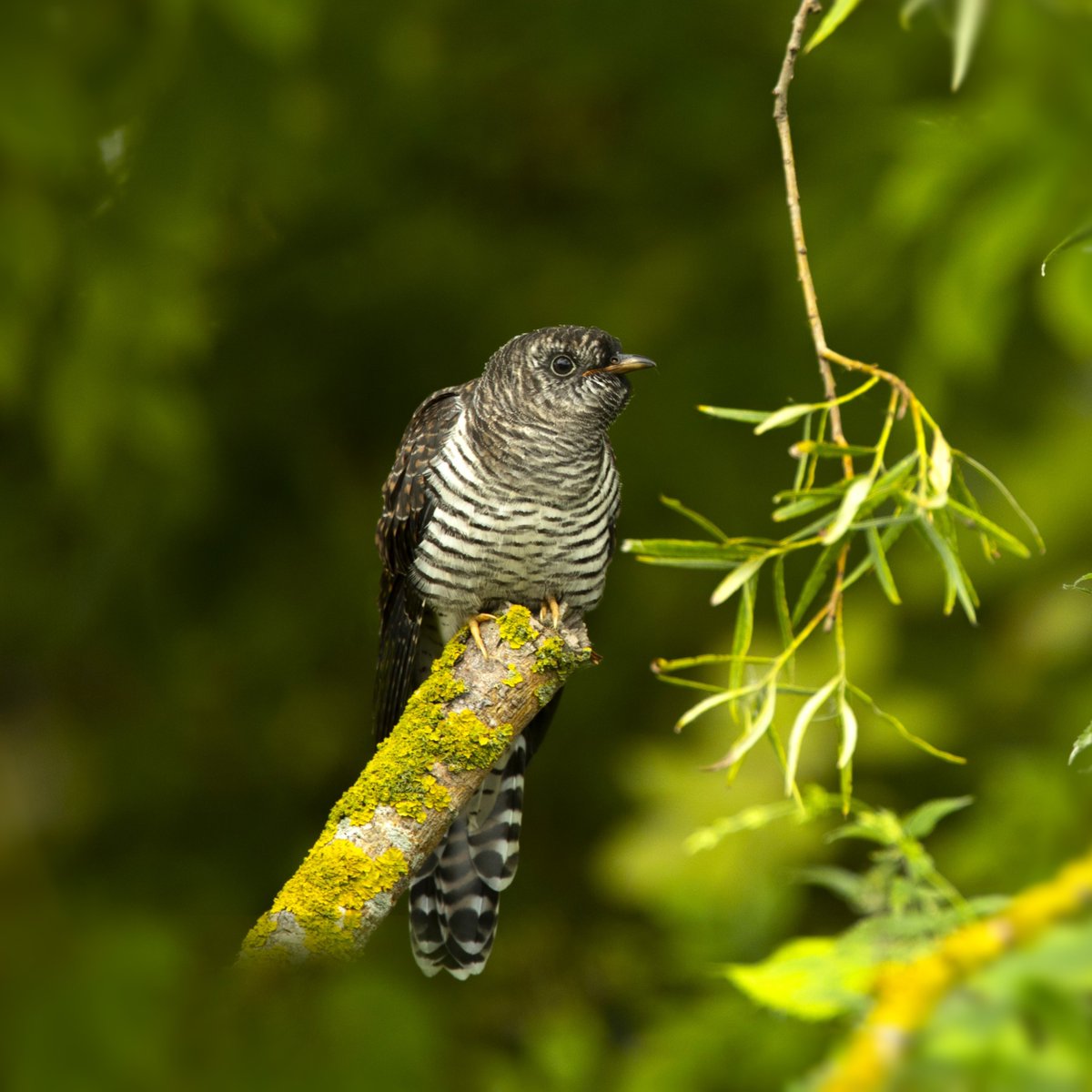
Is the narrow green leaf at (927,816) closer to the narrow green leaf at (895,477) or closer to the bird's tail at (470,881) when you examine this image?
the narrow green leaf at (895,477)

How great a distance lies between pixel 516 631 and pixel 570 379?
787mm

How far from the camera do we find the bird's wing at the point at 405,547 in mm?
2893

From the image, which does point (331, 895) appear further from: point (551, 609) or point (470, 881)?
point (470, 881)

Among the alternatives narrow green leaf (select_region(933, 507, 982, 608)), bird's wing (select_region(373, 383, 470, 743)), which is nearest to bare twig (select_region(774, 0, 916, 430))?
narrow green leaf (select_region(933, 507, 982, 608))

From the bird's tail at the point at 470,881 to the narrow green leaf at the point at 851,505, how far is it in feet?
6.30

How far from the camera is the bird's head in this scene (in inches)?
108

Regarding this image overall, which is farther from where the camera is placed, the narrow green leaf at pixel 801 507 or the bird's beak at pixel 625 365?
the bird's beak at pixel 625 365

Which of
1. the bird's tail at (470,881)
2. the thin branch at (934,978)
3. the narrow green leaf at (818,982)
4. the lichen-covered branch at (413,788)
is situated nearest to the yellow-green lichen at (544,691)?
the lichen-covered branch at (413,788)

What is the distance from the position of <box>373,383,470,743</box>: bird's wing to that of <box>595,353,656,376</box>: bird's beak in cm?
37

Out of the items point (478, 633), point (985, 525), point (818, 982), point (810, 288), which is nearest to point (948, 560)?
point (985, 525)

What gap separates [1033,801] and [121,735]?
8.29 ft

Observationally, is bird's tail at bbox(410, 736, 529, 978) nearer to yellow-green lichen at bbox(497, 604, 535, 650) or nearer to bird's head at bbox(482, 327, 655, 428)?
bird's head at bbox(482, 327, 655, 428)

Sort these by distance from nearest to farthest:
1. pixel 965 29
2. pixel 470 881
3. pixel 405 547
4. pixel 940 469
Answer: pixel 965 29, pixel 940 469, pixel 405 547, pixel 470 881

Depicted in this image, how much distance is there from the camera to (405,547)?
9.62 feet
